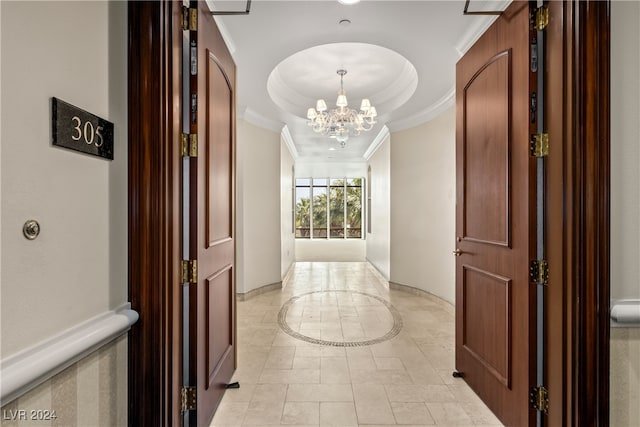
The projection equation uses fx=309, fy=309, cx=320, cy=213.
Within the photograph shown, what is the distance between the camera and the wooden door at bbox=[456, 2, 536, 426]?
5.49ft

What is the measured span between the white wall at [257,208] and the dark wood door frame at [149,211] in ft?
10.9

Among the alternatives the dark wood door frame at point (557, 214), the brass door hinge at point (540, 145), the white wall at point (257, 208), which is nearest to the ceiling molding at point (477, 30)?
the dark wood door frame at point (557, 214)

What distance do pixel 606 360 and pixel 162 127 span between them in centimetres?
217

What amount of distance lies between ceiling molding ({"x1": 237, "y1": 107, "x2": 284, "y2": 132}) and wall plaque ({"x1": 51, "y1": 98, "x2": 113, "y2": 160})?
356 cm

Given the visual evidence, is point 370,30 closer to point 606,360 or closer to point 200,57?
point 200,57

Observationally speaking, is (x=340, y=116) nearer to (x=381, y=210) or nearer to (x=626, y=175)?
(x=381, y=210)

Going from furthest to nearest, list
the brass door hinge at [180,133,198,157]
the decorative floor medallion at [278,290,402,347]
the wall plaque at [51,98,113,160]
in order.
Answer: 1. the decorative floor medallion at [278,290,402,347]
2. the brass door hinge at [180,133,198,157]
3. the wall plaque at [51,98,113,160]

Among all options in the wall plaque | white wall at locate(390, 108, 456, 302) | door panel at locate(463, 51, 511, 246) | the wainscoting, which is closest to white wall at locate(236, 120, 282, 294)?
white wall at locate(390, 108, 456, 302)

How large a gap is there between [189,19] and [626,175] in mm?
2229

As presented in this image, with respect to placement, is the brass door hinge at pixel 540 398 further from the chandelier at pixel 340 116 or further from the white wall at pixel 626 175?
the chandelier at pixel 340 116

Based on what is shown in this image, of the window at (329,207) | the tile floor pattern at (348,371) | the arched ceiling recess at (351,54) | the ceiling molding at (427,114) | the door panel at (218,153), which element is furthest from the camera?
the window at (329,207)

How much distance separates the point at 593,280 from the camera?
135cm

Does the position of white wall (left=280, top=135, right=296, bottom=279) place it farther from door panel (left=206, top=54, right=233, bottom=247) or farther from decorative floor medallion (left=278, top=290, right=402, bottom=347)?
door panel (left=206, top=54, right=233, bottom=247)

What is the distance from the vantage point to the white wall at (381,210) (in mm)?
5723
